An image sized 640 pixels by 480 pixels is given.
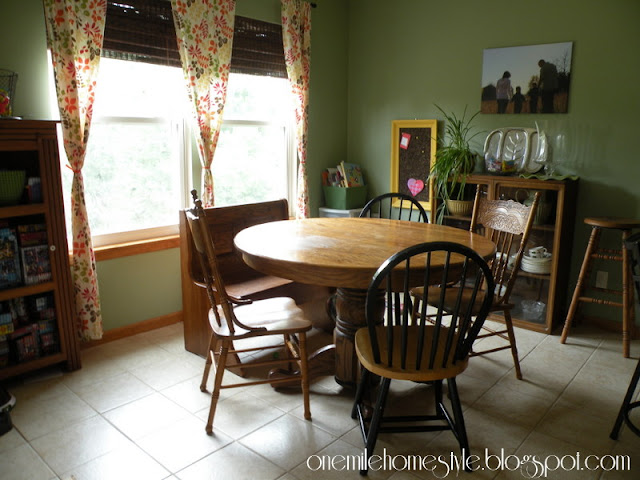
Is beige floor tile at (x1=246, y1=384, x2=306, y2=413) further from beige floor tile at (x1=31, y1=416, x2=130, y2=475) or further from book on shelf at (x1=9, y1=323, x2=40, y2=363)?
book on shelf at (x1=9, y1=323, x2=40, y2=363)

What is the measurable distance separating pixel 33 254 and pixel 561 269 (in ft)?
10.4

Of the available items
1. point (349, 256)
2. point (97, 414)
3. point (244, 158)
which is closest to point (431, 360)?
point (349, 256)

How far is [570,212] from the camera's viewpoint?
333 cm

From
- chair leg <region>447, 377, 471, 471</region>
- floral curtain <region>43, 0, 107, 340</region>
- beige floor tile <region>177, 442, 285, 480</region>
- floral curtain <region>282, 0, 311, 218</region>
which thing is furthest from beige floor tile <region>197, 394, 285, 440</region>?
floral curtain <region>282, 0, 311, 218</region>

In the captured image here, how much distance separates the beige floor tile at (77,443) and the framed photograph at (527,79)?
3212 millimetres

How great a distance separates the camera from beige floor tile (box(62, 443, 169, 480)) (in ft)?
6.20

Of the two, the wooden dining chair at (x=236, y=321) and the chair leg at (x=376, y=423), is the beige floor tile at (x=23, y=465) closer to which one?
the wooden dining chair at (x=236, y=321)

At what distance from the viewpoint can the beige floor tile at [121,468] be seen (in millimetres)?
1891

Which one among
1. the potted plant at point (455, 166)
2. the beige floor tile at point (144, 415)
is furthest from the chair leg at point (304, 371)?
the potted plant at point (455, 166)

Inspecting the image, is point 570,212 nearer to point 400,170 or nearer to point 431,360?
point 400,170

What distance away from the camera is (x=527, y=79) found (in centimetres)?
350

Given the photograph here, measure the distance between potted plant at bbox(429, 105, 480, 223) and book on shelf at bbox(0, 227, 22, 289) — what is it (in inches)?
108

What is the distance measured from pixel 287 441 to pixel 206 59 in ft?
8.15

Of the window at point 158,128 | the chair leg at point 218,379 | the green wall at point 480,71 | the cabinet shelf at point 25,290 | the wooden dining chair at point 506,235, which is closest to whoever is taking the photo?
the chair leg at point 218,379
